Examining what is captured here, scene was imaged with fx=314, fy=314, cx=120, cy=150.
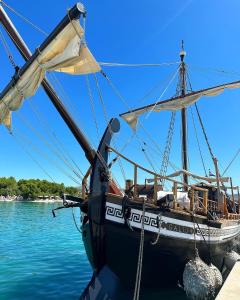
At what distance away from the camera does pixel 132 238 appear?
9172 millimetres

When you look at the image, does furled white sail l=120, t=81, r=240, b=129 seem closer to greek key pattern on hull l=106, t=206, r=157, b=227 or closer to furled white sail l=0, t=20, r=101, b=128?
furled white sail l=0, t=20, r=101, b=128

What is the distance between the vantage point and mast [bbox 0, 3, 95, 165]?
32.9 feet

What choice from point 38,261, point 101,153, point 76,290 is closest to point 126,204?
point 101,153

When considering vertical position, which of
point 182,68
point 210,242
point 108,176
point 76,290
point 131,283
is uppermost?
point 182,68

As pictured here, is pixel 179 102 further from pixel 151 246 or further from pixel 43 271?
pixel 151 246

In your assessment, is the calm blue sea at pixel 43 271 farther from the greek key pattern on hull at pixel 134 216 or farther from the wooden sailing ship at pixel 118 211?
the greek key pattern on hull at pixel 134 216

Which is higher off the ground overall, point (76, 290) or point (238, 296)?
point (238, 296)

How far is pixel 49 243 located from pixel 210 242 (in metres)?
16.6

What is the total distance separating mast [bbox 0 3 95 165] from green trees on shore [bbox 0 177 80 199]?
451ft

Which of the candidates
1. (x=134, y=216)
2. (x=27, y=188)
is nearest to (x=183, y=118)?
(x=134, y=216)

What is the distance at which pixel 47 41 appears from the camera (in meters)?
10.7

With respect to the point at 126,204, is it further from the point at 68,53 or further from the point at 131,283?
the point at 68,53

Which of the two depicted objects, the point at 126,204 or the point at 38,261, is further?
the point at 38,261

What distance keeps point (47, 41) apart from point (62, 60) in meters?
0.81
